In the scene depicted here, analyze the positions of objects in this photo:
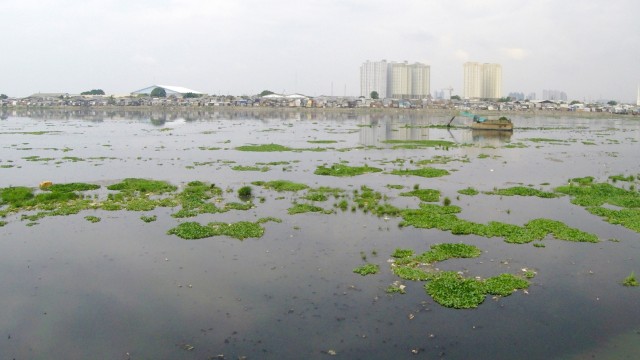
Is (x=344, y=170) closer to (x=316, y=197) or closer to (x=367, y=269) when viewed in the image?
(x=316, y=197)

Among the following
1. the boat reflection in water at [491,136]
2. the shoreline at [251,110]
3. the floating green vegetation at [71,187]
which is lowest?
the floating green vegetation at [71,187]

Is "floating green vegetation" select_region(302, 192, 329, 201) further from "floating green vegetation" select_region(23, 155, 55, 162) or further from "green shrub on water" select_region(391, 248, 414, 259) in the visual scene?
"floating green vegetation" select_region(23, 155, 55, 162)

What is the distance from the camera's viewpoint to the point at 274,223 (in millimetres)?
21219

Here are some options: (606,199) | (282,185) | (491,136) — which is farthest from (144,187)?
(491,136)

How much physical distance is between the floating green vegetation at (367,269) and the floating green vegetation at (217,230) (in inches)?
203

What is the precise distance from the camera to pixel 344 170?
34.0 meters

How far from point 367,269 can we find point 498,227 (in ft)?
24.1

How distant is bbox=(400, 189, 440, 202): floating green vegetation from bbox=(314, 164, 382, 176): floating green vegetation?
23.0 ft

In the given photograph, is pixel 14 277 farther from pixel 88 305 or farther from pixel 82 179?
pixel 82 179

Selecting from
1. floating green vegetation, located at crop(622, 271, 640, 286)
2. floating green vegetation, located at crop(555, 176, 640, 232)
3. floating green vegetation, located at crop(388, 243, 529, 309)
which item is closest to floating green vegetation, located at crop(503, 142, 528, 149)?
floating green vegetation, located at crop(555, 176, 640, 232)

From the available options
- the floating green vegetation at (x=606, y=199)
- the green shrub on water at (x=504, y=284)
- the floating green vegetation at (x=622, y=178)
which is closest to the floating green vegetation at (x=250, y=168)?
the floating green vegetation at (x=606, y=199)

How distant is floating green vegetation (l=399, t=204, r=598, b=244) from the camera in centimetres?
1898

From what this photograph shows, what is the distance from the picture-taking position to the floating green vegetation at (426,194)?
25402 mm

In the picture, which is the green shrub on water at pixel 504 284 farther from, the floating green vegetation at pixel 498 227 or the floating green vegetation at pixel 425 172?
the floating green vegetation at pixel 425 172
